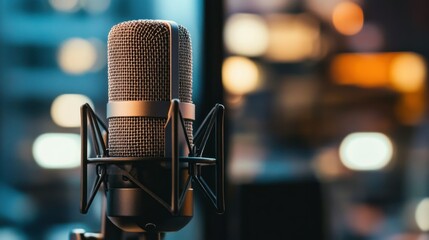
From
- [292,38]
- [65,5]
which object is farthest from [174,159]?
[292,38]

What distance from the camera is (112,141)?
1476mm

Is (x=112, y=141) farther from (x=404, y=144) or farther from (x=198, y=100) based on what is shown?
(x=404, y=144)

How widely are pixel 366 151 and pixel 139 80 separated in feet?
10.1

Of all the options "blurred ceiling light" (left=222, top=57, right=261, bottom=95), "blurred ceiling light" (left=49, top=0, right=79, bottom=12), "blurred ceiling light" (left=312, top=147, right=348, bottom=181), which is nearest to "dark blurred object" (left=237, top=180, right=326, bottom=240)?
"blurred ceiling light" (left=312, top=147, right=348, bottom=181)

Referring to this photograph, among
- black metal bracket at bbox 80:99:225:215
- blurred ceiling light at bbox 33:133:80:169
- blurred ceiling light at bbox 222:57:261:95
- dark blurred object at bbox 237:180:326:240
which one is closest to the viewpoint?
black metal bracket at bbox 80:99:225:215

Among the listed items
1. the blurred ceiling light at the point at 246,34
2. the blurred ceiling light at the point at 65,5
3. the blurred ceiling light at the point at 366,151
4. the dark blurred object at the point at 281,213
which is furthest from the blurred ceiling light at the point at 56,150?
the blurred ceiling light at the point at 366,151

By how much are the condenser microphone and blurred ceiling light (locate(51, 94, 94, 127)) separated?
2.37 metres

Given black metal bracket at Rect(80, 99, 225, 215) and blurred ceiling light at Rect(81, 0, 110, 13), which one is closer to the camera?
black metal bracket at Rect(80, 99, 225, 215)

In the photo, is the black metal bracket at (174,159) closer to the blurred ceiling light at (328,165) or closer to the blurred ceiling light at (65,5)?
the blurred ceiling light at (65,5)

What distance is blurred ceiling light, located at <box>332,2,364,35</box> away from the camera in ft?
14.4

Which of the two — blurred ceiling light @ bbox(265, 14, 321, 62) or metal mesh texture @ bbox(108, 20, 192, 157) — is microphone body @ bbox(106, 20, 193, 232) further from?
blurred ceiling light @ bbox(265, 14, 321, 62)

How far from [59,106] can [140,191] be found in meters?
2.52

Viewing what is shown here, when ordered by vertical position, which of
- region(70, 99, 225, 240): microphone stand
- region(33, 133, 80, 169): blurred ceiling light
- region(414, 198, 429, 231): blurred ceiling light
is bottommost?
region(414, 198, 429, 231): blurred ceiling light

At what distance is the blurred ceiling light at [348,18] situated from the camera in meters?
4.39
